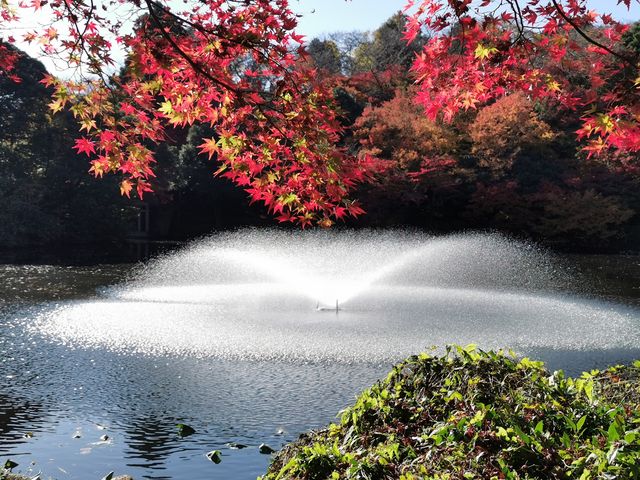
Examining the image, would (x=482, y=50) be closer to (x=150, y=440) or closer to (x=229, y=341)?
(x=150, y=440)

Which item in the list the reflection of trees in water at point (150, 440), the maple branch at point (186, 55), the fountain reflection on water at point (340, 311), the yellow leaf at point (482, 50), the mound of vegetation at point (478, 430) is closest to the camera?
the mound of vegetation at point (478, 430)

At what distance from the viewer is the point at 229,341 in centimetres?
976

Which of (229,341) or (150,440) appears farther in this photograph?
(229,341)

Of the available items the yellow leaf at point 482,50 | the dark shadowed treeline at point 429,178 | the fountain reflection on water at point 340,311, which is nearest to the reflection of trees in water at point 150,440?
the fountain reflection on water at point 340,311

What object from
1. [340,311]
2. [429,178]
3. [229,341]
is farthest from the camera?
[429,178]

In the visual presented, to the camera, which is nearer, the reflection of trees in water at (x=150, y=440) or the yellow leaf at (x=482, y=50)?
the yellow leaf at (x=482, y=50)

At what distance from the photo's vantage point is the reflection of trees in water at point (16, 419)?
227 inches

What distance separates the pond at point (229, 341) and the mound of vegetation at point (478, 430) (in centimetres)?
178

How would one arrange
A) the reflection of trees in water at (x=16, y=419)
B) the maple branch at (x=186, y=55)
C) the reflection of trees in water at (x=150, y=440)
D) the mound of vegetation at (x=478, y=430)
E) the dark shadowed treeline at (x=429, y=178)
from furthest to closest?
the dark shadowed treeline at (x=429, y=178) < the reflection of trees in water at (x=16, y=419) < the reflection of trees in water at (x=150, y=440) < the maple branch at (x=186, y=55) < the mound of vegetation at (x=478, y=430)

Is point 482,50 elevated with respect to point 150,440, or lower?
elevated

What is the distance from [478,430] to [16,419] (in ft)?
15.5

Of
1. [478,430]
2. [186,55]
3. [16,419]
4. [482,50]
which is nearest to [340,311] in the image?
[16,419]

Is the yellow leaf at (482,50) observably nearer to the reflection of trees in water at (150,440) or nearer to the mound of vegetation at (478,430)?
the mound of vegetation at (478,430)

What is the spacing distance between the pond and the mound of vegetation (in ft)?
5.84
